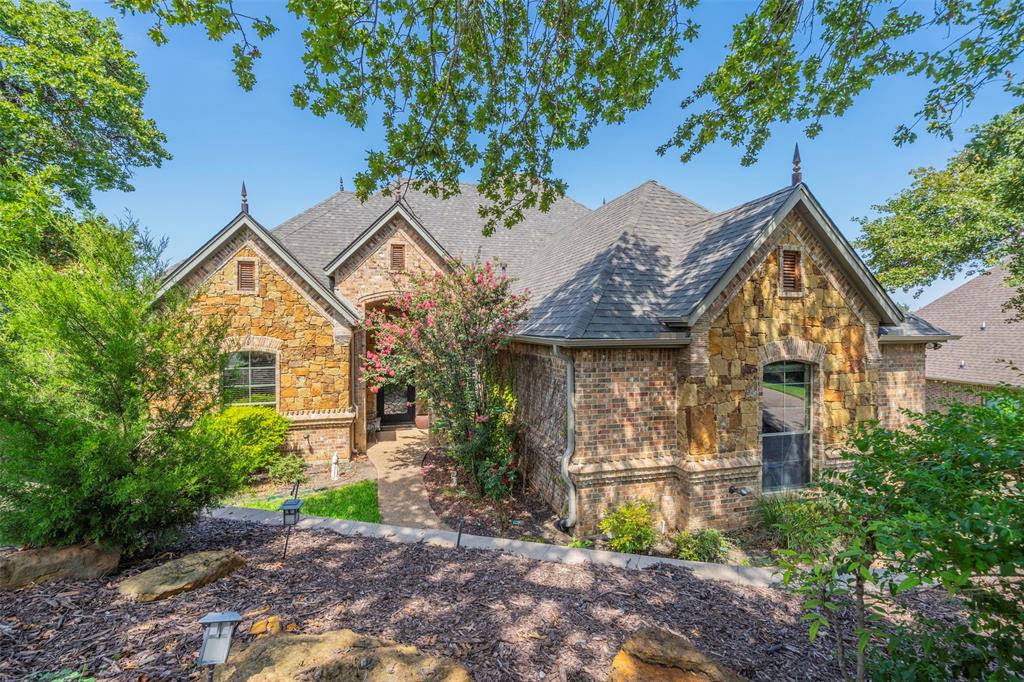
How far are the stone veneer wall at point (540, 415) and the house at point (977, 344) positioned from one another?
1649 centimetres

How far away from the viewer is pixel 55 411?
423 centimetres

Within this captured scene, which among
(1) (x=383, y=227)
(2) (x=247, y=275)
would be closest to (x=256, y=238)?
(2) (x=247, y=275)

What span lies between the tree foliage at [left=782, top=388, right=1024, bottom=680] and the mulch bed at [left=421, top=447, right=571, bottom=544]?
441 centimetres

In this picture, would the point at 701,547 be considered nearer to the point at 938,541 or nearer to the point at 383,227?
the point at 938,541

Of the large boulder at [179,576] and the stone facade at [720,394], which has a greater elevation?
the stone facade at [720,394]

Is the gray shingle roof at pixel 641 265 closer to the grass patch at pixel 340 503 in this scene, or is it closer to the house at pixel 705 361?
the house at pixel 705 361

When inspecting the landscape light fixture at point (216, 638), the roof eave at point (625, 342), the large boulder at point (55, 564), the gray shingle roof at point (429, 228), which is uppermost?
the gray shingle roof at point (429, 228)

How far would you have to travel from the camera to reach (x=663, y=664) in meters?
2.97

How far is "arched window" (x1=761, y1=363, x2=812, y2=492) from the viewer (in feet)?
26.8

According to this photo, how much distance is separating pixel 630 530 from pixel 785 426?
4.04 metres

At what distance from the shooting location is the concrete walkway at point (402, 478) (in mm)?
8088

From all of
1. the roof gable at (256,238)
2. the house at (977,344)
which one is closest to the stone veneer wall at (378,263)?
the roof gable at (256,238)

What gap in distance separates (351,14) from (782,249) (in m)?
7.72

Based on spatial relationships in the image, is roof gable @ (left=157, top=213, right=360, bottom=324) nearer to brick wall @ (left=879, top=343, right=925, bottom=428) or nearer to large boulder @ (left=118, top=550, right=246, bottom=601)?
large boulder @ (left=118, top=550, right=246, bottom=601)
